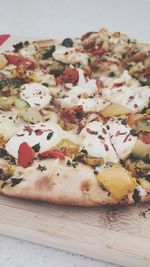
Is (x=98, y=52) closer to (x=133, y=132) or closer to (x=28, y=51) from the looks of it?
(x=28, y=51)

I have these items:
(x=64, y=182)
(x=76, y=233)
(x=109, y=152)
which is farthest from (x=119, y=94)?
(x=76, y=233)

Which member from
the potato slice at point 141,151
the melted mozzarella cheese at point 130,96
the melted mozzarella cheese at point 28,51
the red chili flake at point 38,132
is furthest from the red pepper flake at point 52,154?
the melted mozzarella cheese at point 28,51

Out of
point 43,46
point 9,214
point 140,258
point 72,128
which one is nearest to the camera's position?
point 140,258

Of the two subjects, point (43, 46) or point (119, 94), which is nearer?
point (119, 94)

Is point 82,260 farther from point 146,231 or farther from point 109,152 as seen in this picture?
point 109,152

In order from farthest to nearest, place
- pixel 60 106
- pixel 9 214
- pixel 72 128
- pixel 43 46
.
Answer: pixel 43 46 → pixel 60 106 → pixel 72 128 → pixel 9 214

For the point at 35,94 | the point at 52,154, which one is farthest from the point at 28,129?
the point at 35,94

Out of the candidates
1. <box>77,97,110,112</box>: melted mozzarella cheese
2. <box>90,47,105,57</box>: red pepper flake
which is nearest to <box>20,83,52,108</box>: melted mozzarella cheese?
<box>77,97,110,112</box>: melted mozzarella cheese
